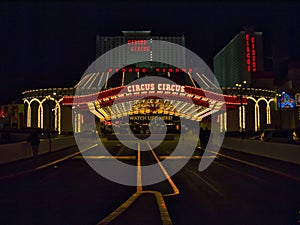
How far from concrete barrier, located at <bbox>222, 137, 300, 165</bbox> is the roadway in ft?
14.2

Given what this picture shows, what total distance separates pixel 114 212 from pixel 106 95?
48.0m

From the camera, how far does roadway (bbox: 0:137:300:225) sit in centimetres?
864

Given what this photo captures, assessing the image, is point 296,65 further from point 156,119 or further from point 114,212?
point 114,212

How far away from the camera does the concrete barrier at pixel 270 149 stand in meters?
21.9

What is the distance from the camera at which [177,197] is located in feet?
37.6

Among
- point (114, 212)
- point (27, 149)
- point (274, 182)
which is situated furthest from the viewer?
point (27, 149)

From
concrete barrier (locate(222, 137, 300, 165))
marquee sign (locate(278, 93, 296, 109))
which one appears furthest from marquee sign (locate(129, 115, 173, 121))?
concrete barrier (locate(222, 137, 300, 165))

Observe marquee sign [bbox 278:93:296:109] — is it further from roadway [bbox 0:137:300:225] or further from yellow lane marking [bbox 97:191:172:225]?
yellow lane marking [bbox 97:191:172:225]

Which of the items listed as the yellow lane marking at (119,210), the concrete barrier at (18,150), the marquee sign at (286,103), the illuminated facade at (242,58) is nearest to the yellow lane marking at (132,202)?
the yellow lane marking at (119,210)

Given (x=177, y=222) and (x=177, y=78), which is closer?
(x=177, y=222)

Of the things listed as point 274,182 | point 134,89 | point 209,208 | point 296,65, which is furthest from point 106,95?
point 296,65

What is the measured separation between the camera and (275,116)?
80.0 metres

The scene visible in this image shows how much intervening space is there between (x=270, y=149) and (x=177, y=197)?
15.8 metres

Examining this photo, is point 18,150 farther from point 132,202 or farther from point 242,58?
point 242,58
